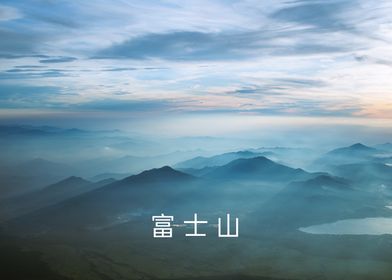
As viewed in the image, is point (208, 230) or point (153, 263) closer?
point (153, 263)

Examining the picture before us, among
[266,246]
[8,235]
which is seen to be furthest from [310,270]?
[8,235]

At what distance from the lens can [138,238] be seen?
181 meters

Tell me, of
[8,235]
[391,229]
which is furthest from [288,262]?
[8,235]

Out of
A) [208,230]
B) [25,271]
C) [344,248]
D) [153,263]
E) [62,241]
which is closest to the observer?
[25,271]

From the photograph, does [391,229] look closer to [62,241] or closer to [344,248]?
[344,248]

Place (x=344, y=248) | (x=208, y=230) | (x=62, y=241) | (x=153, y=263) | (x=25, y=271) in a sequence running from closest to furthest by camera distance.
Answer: (x=25, y=271)
(x=153, y=263)
(x=344, y=248)
(x=62, y=241)
(x=208, y=230)

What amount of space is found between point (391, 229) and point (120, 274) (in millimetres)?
126416

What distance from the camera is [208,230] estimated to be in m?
194

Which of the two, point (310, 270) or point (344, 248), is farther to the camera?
point (344, 248)

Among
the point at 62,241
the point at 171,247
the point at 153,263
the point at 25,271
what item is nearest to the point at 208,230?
the point at 171,247

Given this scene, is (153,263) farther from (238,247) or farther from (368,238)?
(368,238)

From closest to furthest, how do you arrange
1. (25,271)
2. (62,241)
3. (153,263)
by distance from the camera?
1. (25,271)
2. (153,263)
3. (62,241)

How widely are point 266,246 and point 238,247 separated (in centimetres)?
1071

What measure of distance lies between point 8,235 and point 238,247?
97.6 m
